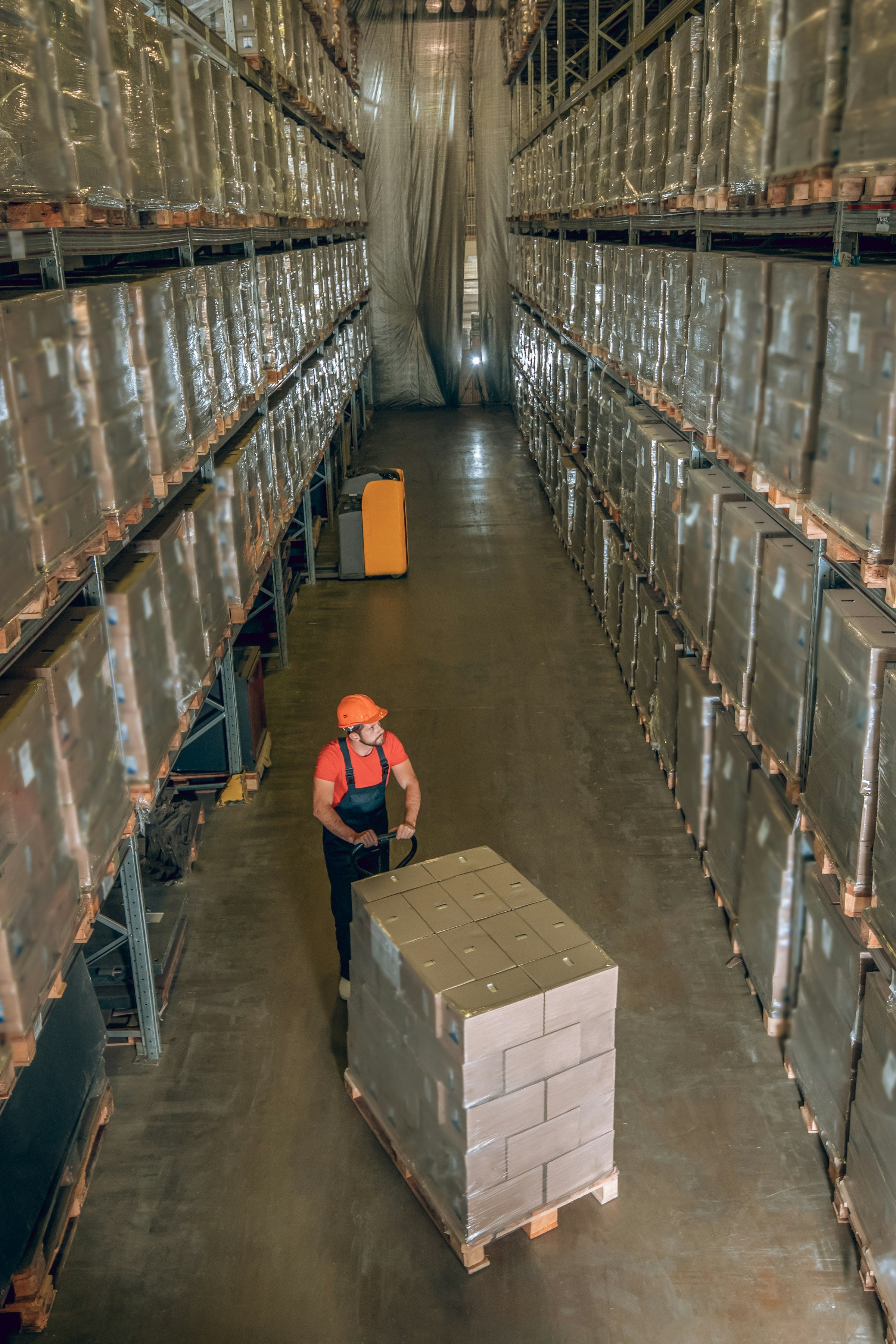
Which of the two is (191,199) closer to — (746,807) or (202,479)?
(202,479)

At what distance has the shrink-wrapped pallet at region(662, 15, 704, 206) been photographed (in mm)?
5207

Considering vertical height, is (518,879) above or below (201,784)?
above

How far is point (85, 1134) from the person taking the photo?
13.2 feet

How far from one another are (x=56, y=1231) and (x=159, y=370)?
339cm

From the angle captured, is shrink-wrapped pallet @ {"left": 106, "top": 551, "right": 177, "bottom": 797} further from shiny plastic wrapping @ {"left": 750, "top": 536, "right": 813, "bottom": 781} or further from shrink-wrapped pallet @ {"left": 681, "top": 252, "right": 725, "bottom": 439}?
shrink-wrapped pallet @ {"left": 681, "top": 252, "right": 725, "bottom": 439}

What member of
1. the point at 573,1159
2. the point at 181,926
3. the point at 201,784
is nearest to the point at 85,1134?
the point at 181,926

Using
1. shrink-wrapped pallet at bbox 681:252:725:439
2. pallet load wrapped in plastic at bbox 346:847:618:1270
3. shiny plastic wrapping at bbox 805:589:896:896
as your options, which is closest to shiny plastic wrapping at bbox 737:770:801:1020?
shiny plastic wrapping at bbox 805:589:896:896

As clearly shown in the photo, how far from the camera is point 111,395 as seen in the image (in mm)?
3908

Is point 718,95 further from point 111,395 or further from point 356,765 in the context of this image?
point 356,765

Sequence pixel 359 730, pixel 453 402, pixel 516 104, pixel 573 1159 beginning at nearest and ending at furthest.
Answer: pixel 573 1159 < pixel 359 730 < pixel 516 104 < pixel 453 402

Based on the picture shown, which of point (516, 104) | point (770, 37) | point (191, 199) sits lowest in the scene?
point (191, 199)

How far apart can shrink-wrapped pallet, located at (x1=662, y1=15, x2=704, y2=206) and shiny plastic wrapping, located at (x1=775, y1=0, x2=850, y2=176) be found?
1532 millimetres

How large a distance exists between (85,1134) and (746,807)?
318cm

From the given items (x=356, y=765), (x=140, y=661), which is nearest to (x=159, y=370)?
(x=140, y=661)
